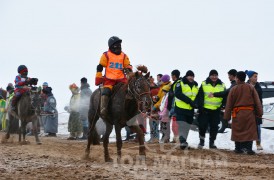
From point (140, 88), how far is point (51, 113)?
48.2 ft

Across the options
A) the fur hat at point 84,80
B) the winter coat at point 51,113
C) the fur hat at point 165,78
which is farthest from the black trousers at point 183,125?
the winter coat at point 51,113

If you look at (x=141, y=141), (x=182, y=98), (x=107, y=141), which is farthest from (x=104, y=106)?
(x=182, y=98)

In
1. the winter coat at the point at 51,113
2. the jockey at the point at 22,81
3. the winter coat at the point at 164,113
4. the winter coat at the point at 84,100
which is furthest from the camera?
the winter coat at the point at 51,113

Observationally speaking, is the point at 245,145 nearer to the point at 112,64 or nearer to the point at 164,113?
the point at 164,113

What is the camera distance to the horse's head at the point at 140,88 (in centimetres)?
1037

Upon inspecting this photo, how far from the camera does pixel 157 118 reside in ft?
55.7

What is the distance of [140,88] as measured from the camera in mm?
10547

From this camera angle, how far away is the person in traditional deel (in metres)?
14.0

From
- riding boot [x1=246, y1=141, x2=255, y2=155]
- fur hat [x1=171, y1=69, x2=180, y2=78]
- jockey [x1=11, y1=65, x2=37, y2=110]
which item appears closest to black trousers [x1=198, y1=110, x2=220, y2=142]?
riding boot [x1=246, y1=141, x2=255, y2=155]

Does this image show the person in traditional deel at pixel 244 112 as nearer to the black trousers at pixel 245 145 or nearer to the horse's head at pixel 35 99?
the black trousers at pixel 245 145

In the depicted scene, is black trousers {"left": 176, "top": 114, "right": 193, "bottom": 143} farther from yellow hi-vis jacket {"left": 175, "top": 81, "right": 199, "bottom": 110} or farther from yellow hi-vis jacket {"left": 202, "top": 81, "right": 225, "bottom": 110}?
yellow hi-vis jacket {"left": 202, "top": 81, "right": 225, "bottom": 110}

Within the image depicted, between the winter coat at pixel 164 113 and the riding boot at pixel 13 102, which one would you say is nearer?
the winter coat at pixel 164 113

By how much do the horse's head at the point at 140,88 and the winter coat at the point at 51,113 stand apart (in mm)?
13976

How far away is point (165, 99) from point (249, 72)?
3.28 metres
